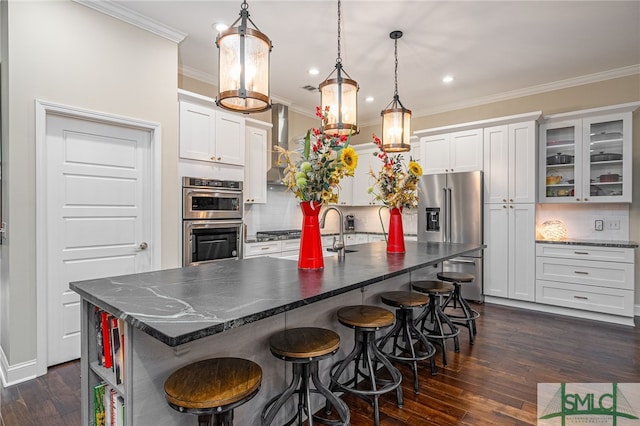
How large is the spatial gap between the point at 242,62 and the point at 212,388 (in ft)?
4.84

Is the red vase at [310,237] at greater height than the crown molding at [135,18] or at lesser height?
lesser

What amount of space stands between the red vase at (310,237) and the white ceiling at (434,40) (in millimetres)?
1911

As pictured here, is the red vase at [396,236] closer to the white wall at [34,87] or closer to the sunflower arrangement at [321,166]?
the sunflower arrangement at [321,166]

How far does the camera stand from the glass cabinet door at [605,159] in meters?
4.00

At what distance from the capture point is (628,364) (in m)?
2.81

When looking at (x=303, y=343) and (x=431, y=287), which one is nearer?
(x=303, y=343)

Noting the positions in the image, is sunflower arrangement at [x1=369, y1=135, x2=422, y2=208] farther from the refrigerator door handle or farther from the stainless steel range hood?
the stainless steel range hood

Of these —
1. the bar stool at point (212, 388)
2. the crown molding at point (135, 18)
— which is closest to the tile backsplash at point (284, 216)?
the crown molding at point (135, 18)

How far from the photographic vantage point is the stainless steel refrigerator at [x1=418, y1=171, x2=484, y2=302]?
15.3 feet

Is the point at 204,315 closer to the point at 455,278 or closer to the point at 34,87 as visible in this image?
the point at 34,87

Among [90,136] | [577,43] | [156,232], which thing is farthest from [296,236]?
[577,43]

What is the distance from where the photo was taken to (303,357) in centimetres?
154

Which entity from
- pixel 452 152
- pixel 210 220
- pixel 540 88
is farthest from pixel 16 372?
pixel 540 88

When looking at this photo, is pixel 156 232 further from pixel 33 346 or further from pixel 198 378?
pixel 198 378
